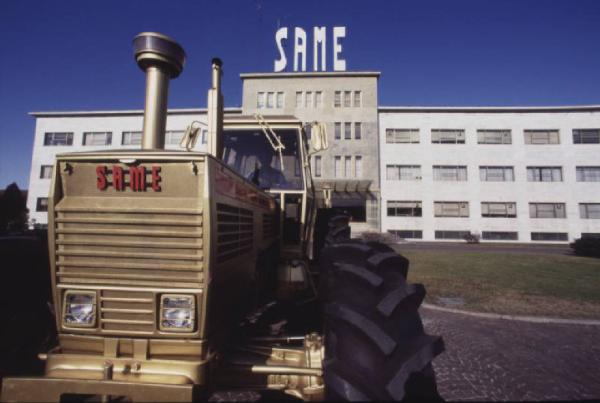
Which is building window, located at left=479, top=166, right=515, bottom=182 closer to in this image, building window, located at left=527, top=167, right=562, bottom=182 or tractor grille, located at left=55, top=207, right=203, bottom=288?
building window, located at left=527, top=167, right=562, bottom=182

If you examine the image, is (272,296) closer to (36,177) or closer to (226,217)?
(226,217)

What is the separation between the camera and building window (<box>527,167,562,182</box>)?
28922 millimetres

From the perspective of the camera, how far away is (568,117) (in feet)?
96.5

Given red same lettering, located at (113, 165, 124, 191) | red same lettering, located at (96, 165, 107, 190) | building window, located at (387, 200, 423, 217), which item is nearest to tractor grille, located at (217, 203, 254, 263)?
red same lettering, located at (113, 165, 124, 191)

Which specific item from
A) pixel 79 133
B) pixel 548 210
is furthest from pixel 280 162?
pixel 79 133

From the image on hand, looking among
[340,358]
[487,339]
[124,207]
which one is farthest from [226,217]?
[487,339]

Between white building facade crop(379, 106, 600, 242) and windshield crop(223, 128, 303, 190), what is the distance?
2670 cm

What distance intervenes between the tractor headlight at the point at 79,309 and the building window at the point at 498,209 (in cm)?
3256

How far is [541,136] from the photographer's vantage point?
96.7 feet

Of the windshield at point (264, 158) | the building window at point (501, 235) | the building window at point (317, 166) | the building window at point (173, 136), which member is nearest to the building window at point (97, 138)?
the building window at point (173, 136)

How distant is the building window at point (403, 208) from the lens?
2903cm

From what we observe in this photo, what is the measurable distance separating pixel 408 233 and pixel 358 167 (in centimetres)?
806

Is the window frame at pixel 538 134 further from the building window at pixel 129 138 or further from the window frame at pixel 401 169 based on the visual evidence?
the building window at pixel 129 138

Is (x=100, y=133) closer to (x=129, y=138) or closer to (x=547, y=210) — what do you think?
(x=129, y=138)
